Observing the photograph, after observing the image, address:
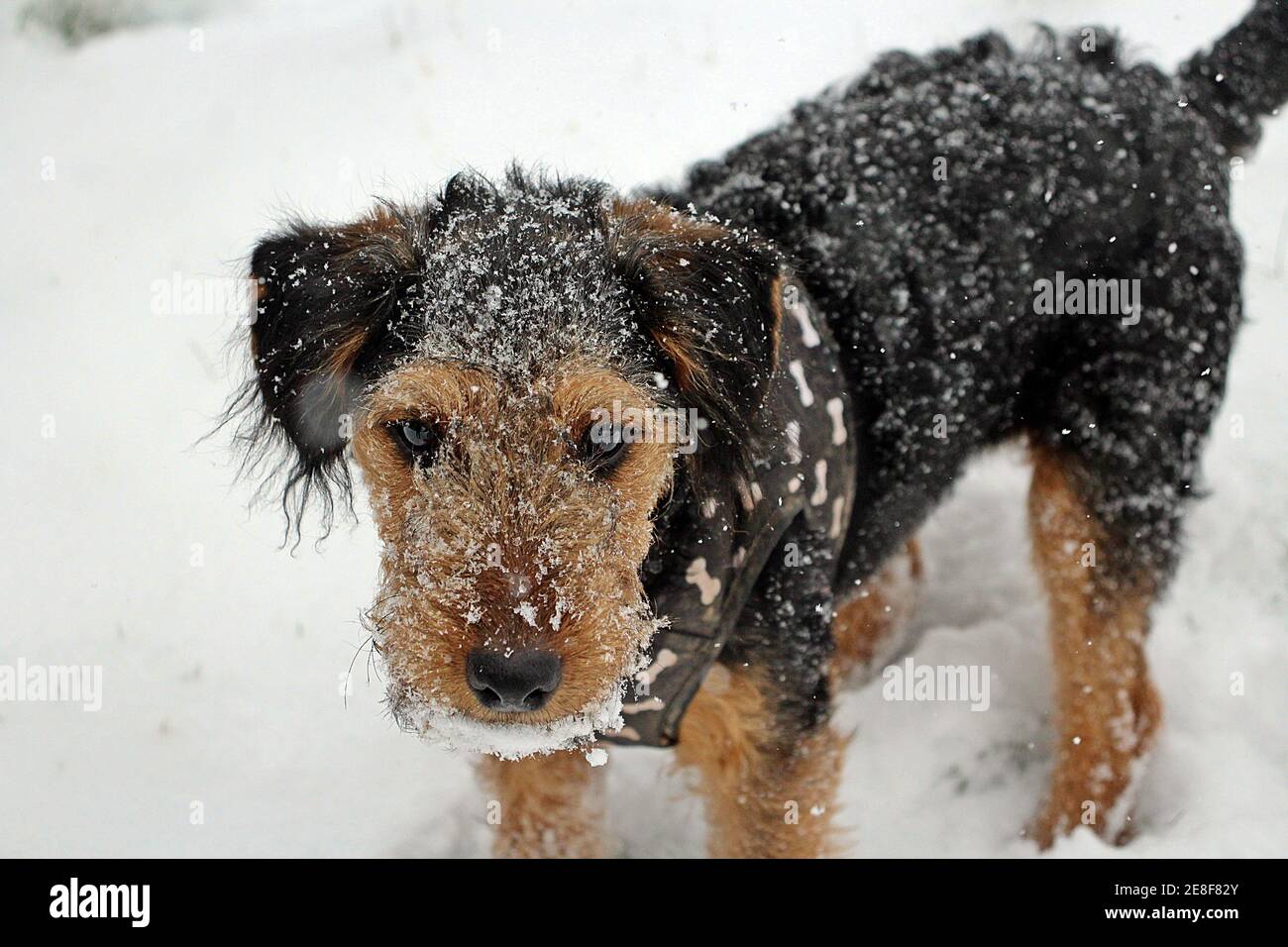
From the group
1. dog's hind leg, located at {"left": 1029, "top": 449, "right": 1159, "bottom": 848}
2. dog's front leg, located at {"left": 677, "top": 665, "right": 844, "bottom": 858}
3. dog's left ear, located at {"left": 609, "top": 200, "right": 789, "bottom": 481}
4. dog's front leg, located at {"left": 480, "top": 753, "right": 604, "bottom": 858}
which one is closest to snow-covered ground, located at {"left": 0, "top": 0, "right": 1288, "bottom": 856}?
dog's hind leg, located at {"left": 1029, "top": 449, "right": 1159, "bottom": 848}

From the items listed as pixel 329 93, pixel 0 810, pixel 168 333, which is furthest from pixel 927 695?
pixel 329 93

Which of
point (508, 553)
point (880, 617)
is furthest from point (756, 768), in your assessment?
point (880, 617)

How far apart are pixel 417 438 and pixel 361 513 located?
187 cm

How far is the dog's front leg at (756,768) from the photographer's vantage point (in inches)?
96.0

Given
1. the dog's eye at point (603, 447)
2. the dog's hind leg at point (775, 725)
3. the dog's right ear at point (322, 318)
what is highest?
the dog's right ear at point (322, 318)

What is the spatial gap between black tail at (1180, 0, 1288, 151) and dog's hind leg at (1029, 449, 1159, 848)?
4.09 ft

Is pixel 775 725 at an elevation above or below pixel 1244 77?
below

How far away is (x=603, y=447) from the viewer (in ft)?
6.32

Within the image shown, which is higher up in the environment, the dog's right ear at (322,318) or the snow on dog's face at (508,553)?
the dog's right ear at (322,318)

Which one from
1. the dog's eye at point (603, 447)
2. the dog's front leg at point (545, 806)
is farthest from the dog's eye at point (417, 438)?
the dog's front leg at point (545, 806)

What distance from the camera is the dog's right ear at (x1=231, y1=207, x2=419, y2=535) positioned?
198 cm

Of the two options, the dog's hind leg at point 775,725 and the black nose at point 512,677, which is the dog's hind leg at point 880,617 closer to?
the dog's hind leg at point 775,725

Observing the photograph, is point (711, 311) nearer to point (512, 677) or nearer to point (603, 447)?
point (603, 447)

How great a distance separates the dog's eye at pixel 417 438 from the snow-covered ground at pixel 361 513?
1059 mm
